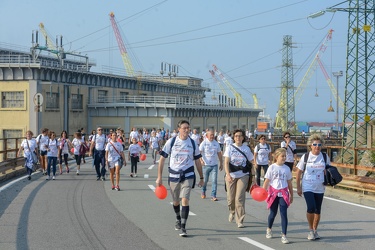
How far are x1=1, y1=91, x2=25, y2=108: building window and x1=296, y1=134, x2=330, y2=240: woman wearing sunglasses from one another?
45.9 metres

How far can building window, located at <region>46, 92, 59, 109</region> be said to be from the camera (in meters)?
53.1

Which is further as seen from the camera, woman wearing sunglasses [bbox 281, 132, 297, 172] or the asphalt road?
woman wearing sunglasses [bbox 281, 132, 297, 172]

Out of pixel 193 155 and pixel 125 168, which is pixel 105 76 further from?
pixel 193 155

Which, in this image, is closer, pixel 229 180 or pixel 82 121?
pixel 229 180

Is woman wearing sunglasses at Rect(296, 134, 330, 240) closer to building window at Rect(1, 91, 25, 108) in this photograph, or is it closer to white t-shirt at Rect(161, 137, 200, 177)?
white t-shirt at Rect(161, 137, 200, 177)

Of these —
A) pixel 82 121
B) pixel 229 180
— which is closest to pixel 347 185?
pixel 229 180

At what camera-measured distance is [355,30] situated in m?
26.7

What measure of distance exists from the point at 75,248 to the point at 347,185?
909 centimetres

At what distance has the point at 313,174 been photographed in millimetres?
9227

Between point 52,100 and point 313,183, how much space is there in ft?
155

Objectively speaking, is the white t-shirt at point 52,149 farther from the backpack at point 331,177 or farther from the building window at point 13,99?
the building window at point 13,99

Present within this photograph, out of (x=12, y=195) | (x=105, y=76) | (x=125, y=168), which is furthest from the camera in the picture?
(x=105, y=76)

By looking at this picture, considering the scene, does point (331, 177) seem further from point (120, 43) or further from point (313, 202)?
point (120, 43)

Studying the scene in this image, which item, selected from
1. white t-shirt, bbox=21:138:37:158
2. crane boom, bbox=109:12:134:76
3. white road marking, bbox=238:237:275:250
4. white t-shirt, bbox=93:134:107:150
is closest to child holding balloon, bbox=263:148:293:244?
white road marking, bbox=238:237:275:250
